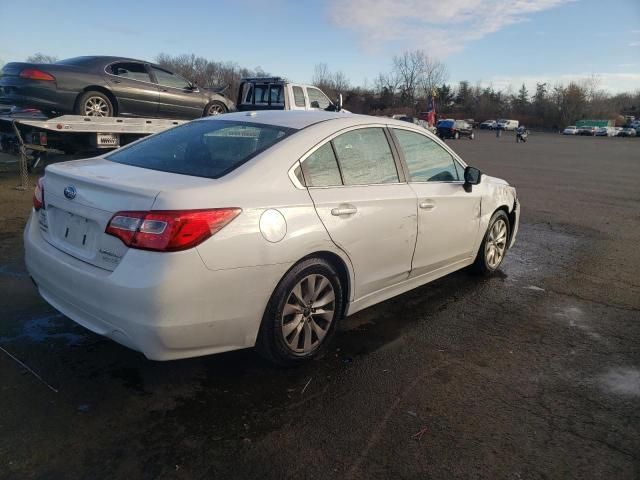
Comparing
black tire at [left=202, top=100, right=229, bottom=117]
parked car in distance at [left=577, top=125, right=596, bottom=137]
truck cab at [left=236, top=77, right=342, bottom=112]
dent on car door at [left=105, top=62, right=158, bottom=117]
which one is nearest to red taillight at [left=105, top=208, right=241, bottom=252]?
dent on car door at [left=105, top=62, right=158, bottom=117]

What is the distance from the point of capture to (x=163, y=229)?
8.27 ft

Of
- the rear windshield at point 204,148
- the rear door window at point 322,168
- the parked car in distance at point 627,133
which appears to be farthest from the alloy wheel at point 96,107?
the parked car in distance at point 627,133

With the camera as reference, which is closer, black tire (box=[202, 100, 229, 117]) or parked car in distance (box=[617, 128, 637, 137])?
black tire (box=[202, 100, 229, 117])

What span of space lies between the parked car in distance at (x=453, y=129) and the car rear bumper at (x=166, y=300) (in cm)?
4884

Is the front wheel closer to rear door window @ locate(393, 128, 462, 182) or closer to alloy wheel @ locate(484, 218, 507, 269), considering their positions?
rear door window @ locate(393, 128, 462, 182)

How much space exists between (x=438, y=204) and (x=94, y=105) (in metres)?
7.99

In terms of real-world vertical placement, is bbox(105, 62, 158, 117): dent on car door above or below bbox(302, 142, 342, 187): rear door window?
above

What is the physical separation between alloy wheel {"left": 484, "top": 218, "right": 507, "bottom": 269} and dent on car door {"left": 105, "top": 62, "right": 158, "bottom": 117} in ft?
26.2

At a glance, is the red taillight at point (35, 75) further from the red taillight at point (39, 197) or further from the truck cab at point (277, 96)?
the red taillight at point (39, 197)

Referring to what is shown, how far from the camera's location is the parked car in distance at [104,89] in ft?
28.7

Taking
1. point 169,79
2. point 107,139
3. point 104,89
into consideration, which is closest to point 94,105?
point 104,89

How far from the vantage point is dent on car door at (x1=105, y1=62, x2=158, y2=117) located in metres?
9.88

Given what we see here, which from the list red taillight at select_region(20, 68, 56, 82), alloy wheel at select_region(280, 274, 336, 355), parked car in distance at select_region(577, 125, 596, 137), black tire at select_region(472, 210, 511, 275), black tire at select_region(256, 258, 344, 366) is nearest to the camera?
black tire at select_region(256, 258, 344, 366)

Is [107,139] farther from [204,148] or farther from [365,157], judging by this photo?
[365,157]
